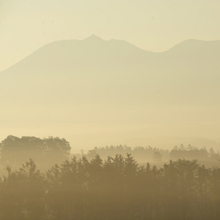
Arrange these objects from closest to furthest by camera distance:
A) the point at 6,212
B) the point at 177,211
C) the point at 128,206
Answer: the point at 6,212 < the point at 128,206 < the point at 177,211

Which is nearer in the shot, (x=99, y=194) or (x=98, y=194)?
(x=98, y=194)

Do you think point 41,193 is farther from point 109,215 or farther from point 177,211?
point 177,211

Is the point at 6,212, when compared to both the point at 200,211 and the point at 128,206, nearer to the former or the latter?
the point at 128,206

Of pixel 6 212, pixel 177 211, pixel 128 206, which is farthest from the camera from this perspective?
pixel 177 211

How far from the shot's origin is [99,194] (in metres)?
95.1

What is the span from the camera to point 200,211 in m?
104

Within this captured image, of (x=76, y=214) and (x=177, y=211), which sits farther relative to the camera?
(x=177, y=211)

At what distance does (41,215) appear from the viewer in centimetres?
9050

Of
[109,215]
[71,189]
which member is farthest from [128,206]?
[71,189]

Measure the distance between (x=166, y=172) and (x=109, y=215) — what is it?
19.3 metres

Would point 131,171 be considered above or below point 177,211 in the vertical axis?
above

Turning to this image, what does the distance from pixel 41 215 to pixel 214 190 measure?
113 feet

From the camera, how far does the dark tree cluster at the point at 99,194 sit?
90.2 metres

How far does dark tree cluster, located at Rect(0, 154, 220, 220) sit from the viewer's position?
90.2 m
